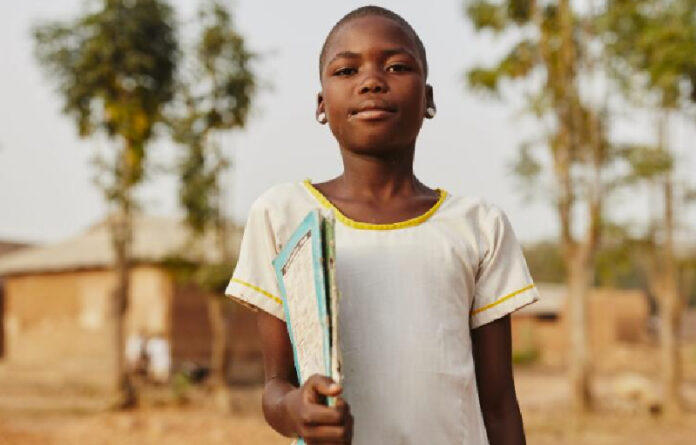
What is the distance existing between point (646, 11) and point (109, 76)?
7819 mm

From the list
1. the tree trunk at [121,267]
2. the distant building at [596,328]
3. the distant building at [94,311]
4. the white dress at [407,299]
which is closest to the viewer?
the white dress at [407,299]

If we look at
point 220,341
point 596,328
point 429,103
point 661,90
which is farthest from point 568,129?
point 596,328

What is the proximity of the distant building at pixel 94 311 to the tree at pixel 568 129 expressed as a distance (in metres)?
7.20

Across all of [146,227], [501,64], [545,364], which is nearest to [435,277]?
[501,64]

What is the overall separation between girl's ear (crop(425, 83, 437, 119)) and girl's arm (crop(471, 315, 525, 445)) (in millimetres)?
Answer: 388

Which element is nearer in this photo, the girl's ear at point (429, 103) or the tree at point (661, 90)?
the girl's ear at point (429, 103)

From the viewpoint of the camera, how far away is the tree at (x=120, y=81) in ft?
43.4

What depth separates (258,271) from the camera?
1491mm

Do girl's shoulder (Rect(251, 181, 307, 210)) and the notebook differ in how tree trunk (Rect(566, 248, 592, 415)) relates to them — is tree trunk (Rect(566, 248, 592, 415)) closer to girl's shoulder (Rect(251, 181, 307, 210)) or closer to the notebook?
girl's shoulder (Rect(251, 181, 307, 210))

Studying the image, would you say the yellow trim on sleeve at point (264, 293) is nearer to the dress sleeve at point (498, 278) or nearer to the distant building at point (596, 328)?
the dress sleeve at point (498, 278)

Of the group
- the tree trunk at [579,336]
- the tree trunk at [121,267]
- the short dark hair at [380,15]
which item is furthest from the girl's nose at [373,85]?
the tree trunk at [121,267]

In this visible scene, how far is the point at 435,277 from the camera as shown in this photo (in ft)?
4.84

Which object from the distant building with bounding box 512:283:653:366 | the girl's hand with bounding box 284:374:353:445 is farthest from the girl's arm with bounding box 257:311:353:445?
the distant building with bounding box 512:283:653:366

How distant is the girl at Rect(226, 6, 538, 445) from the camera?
1.42 m
